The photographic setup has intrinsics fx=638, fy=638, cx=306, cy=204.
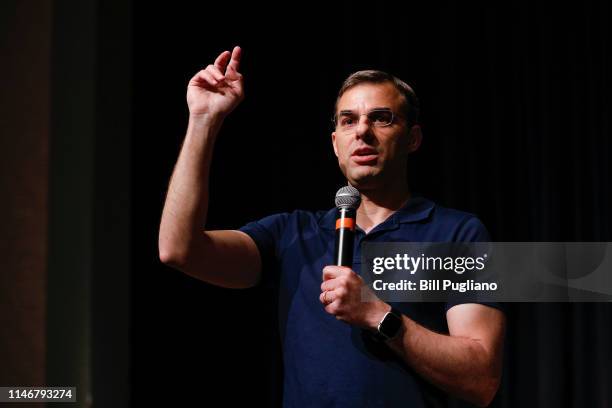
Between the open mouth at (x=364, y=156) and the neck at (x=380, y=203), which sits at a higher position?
the open mouth at (x=364, y=156)

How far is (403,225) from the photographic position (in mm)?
1628

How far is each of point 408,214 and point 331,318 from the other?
1.13ft

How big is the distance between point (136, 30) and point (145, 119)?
0.30 metres

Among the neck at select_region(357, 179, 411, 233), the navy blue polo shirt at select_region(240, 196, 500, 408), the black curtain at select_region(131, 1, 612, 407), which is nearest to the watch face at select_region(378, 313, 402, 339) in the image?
the navy blue polo shirt at select_region(240, 196, 500, 408)

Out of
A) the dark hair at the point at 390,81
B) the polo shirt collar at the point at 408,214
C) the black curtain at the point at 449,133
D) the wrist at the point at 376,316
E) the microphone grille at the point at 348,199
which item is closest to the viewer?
the wrist at the point at 376,316

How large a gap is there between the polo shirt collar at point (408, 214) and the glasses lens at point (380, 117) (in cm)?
22

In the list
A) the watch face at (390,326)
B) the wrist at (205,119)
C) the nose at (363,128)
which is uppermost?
the nose at (363,128)

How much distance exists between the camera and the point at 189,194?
1453 millimetres

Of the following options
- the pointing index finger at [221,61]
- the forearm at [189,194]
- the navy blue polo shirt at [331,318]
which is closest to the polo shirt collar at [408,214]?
the navy blue polo shirt at [331,318]

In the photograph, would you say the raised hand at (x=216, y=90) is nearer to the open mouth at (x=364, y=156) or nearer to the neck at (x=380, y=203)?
the open mouth at (x=364, y=156)

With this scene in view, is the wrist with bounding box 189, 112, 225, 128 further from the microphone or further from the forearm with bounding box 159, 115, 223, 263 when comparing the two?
the microphone

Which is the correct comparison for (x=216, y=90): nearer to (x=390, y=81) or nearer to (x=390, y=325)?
(x=390, y=81)

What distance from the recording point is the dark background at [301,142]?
190 cm

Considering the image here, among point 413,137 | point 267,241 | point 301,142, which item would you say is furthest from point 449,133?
point 267,241
